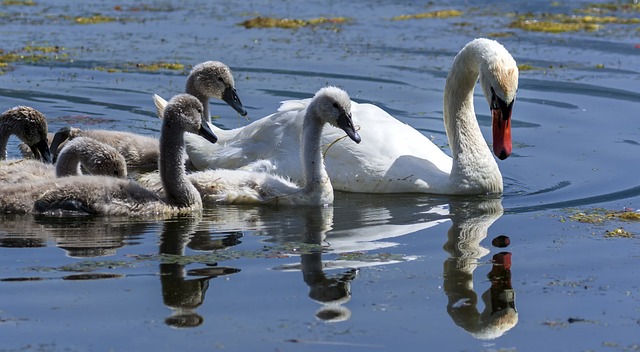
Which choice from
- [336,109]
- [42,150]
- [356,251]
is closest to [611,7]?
[336,109]

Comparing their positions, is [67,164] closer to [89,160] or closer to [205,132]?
[89,160]

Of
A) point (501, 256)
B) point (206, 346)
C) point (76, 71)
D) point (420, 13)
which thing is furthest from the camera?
point (420, 13)

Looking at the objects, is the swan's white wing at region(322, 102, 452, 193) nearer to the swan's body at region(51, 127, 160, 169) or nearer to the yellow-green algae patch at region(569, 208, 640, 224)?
the yellow-green algae patch at region(569, 208, 640, 224)

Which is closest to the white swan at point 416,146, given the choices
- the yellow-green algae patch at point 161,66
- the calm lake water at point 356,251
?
the calm lake water at point 356,251

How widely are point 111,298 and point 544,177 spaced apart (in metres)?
5.63

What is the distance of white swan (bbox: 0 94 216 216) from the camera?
31.5ft

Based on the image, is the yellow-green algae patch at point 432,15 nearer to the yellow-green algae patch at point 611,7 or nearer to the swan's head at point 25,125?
the yellow-green algae patch at point 611,7

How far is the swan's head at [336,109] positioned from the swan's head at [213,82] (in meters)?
2.43

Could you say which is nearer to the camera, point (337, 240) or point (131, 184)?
point (337, 240)

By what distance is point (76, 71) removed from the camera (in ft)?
55.7

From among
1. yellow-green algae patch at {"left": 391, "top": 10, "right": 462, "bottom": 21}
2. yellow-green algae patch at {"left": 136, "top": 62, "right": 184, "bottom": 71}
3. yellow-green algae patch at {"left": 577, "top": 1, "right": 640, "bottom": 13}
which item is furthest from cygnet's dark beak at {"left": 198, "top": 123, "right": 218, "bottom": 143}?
yellow-green algae patch at {"left": 577, "top": 1, "right": 640, "bottom": 13}

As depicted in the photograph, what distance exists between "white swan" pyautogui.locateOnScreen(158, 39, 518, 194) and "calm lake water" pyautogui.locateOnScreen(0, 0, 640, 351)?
23 centimetres

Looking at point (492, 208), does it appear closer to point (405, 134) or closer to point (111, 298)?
point (405, 134)

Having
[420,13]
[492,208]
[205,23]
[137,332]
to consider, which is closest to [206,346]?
[137,332]
